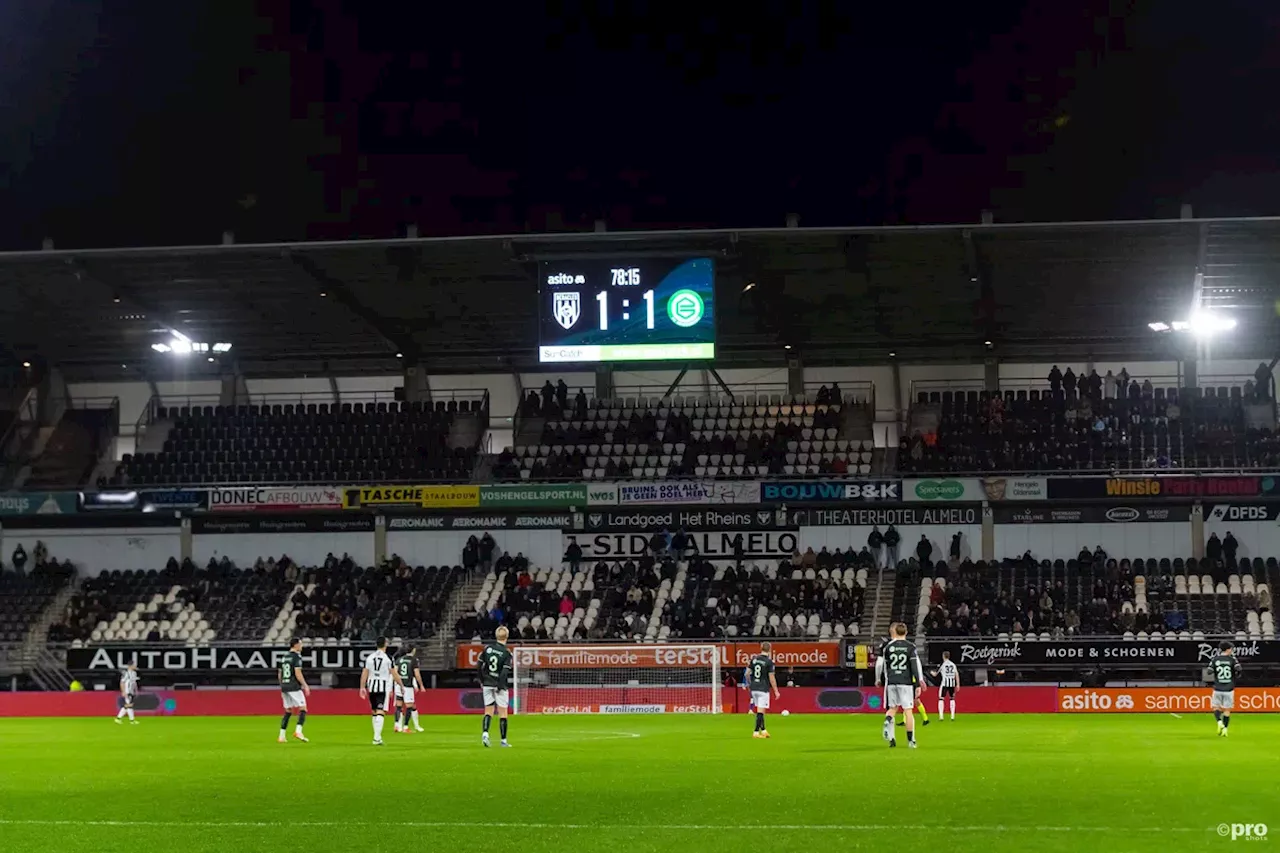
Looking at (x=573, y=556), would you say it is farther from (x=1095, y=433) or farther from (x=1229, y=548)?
(x=1229, y=548)

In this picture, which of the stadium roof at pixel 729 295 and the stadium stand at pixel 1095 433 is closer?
the stadium roof at pixel 729 295

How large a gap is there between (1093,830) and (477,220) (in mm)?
30754

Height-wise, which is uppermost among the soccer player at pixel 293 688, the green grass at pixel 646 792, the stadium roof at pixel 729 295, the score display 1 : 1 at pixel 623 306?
the stadium roof at pixel 729 295

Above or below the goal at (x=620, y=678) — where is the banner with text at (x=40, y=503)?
above

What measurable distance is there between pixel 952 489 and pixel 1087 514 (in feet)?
19.5

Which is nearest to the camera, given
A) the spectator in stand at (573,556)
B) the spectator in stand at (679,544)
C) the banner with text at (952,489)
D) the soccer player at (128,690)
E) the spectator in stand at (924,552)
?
the soccer player at (128,690)

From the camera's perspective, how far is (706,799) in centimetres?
1739

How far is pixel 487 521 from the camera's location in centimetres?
5578

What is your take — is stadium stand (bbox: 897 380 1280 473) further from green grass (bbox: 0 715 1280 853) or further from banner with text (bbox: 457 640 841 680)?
green grass (bbox: 0 715 1280 853)

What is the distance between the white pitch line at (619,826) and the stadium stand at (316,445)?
3755 cm

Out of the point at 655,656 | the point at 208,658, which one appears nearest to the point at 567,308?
the point at 655,656

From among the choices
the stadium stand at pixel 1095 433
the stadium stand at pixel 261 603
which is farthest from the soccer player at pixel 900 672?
the stadium stand at pixel 261 603

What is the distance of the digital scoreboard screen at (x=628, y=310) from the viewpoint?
3747cm

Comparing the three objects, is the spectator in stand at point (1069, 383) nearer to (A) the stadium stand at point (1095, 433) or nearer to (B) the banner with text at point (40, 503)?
(A) the stadium stand at point (1095, 433)
